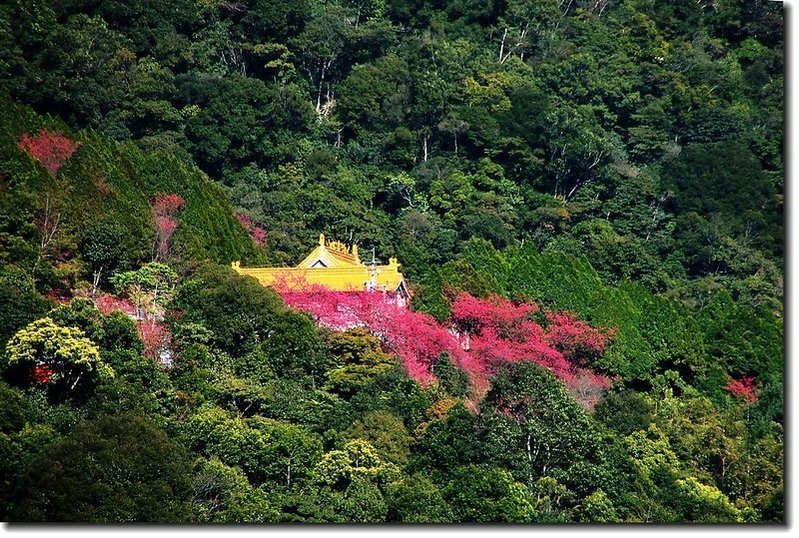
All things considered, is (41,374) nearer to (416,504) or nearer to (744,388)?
(416,504)

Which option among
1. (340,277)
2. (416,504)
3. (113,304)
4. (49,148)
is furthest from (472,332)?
(416,504)

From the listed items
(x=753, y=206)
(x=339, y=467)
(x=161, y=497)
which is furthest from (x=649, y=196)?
(x=161, y=497)

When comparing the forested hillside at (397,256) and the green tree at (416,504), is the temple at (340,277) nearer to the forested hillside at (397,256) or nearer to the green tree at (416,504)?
the forested hillside at (397,256)

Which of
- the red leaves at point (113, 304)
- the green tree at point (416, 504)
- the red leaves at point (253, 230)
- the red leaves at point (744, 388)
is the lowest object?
the green tree at point (416, 504)

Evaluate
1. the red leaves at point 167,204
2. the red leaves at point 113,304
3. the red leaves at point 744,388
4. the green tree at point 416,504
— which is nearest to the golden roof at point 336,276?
the red leaves at point 167,204

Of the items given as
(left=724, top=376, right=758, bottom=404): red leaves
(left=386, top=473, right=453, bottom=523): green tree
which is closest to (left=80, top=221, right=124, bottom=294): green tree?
(left=386, top=473, right=453, bottom=523): green tree

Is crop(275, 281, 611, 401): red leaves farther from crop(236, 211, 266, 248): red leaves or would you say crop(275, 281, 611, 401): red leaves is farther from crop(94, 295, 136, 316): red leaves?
crop(236, 211, 266, 248): red leaves

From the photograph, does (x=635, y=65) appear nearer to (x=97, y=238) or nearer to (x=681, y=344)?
(x=681, y=344)
